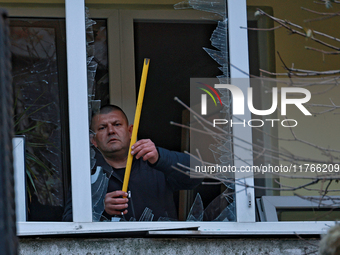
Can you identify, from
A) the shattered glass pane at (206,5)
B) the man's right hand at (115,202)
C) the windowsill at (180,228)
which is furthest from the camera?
the shattered glass pane at (206,5)

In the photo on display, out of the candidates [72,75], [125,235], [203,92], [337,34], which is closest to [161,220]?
[125,235]

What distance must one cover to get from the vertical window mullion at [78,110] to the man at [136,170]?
142 millimetres

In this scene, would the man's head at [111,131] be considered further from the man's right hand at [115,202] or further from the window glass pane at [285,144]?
the window glass pane at [285,144]

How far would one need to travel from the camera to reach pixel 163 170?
9.74ft

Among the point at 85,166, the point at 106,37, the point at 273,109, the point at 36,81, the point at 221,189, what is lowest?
the point at 221,189

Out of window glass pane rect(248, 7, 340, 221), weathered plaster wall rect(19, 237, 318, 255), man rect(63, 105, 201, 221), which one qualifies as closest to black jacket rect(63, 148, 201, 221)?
man rect(63, 105, 201, 221)

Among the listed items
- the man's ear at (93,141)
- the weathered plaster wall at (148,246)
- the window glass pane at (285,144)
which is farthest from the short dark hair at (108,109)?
the window glass pane at (285,144)

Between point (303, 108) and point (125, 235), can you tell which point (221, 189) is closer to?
point (125, 235)

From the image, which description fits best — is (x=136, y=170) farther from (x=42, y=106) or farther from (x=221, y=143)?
(x=42, y=106)

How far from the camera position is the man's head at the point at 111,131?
291 cm

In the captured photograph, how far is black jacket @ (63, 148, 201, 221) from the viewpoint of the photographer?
2889 millimetres

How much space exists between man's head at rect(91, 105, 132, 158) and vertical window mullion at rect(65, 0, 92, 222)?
15 cm

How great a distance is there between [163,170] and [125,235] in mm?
561

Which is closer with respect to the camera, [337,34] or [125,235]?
[125,235]
